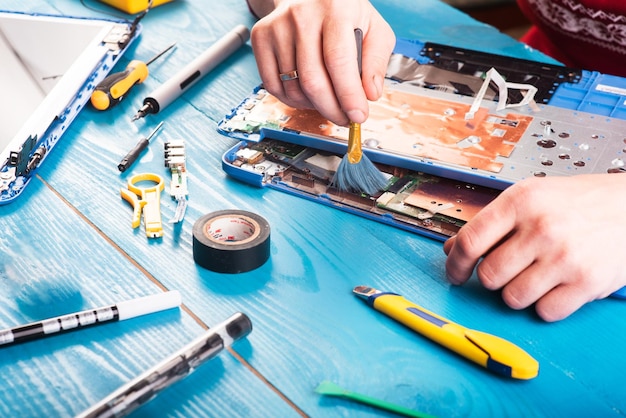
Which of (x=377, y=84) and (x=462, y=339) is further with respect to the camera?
(x=377, y=84)

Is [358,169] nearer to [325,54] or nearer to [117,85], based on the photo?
[325,54]

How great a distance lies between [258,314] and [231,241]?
0.38 feet

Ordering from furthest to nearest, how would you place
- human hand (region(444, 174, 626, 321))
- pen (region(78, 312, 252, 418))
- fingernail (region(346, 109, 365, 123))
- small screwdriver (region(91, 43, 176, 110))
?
small screwdriver (region(91, 43, 176, 110)) < fingernail (region(346, 109, 365, 123)) < human hand (region(444, 174, 626, 321)) < pen (region(78, 312, 252, 418))

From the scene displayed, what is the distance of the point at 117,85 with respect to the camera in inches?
43.2

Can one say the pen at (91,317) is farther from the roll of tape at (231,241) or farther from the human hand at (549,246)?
the human hand at (549,246)

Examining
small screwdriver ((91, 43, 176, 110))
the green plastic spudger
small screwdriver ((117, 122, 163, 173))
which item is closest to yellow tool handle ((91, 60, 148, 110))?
small screwdriver ((91, 43, 176, 110))

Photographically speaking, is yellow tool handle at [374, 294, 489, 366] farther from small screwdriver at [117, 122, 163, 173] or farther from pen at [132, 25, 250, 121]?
pen at [132, 25, 250, 121]

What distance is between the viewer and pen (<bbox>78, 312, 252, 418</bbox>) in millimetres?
604

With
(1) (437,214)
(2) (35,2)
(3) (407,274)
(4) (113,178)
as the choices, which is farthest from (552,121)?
(2) (35,2)

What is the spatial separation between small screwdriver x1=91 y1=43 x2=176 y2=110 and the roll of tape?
37cm

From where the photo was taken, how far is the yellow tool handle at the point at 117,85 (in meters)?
1.08

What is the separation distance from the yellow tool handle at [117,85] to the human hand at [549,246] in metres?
0.62

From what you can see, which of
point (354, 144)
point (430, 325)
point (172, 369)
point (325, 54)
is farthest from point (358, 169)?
point (172, 369)

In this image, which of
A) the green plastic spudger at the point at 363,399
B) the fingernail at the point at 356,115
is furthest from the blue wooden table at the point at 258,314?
the fingernail at the point at 356,115
